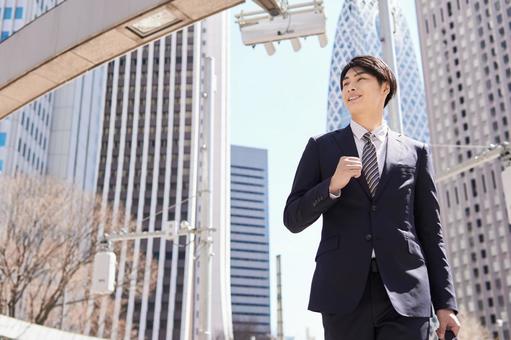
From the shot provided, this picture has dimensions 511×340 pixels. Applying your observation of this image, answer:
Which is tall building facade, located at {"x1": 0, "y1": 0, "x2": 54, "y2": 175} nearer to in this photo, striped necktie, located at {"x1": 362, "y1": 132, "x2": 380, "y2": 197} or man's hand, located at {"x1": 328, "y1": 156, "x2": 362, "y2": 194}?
striped necktie, located at {"x1": 362, "y1": 132, "x2": 380, "y2": 197}

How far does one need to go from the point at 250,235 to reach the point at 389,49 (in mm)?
160021

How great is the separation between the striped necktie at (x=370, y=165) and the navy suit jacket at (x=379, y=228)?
0.07ft

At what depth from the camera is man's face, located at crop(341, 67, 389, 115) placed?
8.06 feet

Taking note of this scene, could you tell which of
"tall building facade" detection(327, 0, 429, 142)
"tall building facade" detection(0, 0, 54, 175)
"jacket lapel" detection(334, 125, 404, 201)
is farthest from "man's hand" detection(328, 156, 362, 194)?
"tall building facade" detection(327, 0, 429, 142)

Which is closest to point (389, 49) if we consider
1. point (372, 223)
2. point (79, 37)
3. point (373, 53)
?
point (79, 37)

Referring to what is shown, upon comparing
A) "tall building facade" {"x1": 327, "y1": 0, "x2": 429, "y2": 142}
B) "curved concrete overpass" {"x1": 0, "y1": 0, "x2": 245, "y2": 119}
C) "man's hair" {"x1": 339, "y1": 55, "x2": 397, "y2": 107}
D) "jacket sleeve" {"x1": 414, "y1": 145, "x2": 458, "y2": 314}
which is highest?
"tall building facade" {"x1": 327, "y1": 0, "x2": 429, "y2": 142}

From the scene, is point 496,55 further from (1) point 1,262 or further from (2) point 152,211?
(1) point 1,262

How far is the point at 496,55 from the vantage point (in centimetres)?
9394

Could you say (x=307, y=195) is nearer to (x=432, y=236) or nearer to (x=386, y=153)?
(x=386, y=153)

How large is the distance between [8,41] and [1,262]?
2022cm

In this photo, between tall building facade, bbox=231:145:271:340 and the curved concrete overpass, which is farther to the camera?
tall building facade, bbox=231:145:271:340

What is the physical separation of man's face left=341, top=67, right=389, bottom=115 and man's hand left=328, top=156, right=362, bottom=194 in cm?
36

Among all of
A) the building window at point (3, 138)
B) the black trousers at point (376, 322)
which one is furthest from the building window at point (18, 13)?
the black trousers at point (376, 322)

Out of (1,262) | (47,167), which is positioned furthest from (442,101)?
(1,262)
